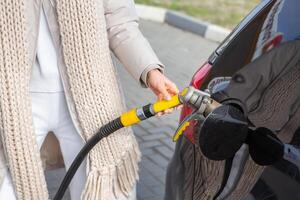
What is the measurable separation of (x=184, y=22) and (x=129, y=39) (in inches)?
268

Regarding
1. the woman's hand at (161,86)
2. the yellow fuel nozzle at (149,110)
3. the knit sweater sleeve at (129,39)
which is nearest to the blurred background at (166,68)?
the yellow fuel nozzle at (149,110)

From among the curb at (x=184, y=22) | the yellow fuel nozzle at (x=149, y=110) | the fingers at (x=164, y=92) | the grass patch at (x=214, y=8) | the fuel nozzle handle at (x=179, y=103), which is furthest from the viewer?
the grass patch at (x=214, y=8)

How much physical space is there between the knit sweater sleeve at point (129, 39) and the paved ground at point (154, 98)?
150 cm

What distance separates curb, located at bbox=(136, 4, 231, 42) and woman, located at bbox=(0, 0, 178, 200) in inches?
235

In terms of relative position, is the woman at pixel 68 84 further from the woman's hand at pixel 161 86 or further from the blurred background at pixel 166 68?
the blurred background at pixel 166 68

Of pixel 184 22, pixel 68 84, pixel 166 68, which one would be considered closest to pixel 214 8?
pixel 184 22

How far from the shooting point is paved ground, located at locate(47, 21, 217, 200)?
3.93 meters

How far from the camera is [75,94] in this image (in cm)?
204

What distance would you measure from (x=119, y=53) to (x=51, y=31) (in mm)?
266

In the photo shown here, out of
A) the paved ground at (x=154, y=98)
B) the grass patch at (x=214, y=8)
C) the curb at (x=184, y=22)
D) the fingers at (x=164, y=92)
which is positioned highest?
the fingers at (x=164, y=92)

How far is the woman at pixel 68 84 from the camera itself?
197cm

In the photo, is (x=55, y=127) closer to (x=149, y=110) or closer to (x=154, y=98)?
(x=149, y=110)

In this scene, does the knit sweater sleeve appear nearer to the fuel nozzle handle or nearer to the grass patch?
the fuel nozzle handle

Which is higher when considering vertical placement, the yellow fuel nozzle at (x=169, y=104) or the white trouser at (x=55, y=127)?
the yellow fuel nozzle at (x=169, y=104)
